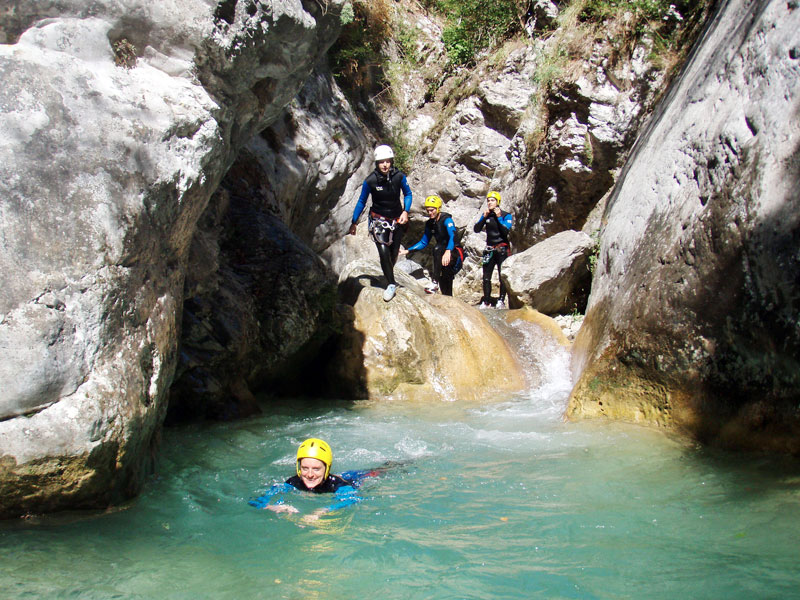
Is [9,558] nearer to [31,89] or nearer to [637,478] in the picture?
[31,89]

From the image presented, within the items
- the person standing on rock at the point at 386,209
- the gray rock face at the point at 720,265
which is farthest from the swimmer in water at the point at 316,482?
the person standing on rock at the point at 386,209

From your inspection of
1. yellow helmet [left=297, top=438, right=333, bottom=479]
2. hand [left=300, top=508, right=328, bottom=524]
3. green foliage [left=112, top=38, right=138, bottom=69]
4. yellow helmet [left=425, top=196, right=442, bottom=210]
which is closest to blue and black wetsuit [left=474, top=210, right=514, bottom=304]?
yellow helmet [left=425, top=196, right=442, bottom=210]

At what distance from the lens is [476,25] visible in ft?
49.9

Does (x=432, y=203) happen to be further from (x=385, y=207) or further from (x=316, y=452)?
(x=316, y=452)

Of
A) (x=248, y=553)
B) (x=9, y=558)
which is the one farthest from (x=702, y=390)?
(x=9, y=558)

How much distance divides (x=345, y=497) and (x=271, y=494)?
477mm

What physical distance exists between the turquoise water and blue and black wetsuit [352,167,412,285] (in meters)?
3.50

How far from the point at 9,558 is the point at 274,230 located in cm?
544

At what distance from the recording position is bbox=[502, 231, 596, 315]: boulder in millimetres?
9664

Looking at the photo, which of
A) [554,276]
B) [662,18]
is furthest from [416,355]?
[662,18]

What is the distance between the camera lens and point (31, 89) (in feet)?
11.0

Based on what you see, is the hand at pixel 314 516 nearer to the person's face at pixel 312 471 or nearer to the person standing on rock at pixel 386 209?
the person's face at pixel 312 471

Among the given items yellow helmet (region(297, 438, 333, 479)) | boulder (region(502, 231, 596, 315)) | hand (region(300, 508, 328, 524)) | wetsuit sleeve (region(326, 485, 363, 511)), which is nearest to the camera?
hand (region(300, 508, 328, 524))

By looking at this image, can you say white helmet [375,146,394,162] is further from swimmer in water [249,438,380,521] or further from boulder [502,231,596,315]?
swimmer in water [249,438,380,521]
